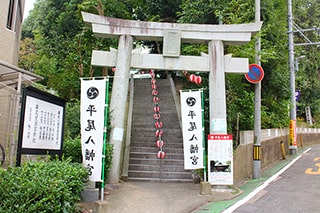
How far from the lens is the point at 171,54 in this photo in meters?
9.65

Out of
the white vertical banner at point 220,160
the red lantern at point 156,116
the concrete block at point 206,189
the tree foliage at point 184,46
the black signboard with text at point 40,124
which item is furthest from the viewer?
the red lantern at point 156,116

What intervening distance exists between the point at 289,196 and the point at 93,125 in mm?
5609

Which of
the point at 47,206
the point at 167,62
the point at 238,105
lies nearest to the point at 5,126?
the point at 167,62

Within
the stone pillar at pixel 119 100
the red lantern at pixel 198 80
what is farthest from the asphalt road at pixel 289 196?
the red lantern at pixel 198 80

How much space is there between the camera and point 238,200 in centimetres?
788

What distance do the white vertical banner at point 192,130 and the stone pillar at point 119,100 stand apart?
6.48ft

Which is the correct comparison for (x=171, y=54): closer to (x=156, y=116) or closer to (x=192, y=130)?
(x=192, y=130)

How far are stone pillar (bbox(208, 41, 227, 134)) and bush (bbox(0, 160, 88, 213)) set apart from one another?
5.24m

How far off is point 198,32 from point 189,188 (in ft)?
16.7

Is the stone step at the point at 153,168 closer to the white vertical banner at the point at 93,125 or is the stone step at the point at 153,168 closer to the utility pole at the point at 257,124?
the utility pole at the point at 257,124

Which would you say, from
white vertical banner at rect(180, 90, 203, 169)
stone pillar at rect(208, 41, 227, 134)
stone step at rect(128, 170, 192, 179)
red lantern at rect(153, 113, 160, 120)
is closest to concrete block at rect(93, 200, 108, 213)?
white vertical banner at rect(180, 90, 203, 169)

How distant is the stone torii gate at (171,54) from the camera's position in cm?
954

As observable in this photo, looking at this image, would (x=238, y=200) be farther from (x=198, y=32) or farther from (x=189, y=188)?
(x=198, y=32)

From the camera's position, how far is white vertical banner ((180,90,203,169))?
904 cm
